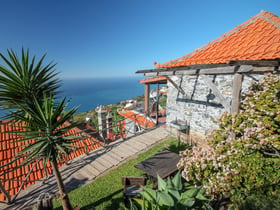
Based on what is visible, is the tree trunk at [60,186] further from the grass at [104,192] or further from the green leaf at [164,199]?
the green leaf at [164,199]

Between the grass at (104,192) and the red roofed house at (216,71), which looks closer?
the red roofed house at (216,71)

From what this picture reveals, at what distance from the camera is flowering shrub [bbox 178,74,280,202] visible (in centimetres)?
229

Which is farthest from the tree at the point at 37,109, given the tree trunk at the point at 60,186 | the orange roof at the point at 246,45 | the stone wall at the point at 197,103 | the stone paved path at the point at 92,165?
the stone wall at the point at 197,103

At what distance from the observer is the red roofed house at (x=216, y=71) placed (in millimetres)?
3393

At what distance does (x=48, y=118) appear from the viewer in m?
2.44

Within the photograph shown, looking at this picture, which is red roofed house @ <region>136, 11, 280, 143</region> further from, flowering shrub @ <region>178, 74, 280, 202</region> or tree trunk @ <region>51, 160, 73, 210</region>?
tree trunk @ <region>51, 160, 73, 210</region>

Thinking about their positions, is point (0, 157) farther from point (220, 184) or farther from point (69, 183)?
point (220, 184)

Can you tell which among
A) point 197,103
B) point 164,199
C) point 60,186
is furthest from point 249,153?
point 197,103

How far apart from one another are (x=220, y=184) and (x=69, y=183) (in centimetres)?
490

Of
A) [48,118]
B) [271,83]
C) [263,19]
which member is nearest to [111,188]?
[48,118]

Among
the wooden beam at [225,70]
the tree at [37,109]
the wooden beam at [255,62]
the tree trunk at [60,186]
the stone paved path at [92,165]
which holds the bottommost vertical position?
the stone paved path at [92,165]

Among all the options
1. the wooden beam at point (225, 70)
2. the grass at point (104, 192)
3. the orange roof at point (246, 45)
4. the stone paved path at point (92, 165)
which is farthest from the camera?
the stone paved path at point (92, 165)

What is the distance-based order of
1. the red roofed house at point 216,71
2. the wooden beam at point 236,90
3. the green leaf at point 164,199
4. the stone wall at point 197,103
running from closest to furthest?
the green leaf at point 164,199 → the wooden beam at point 236,90 → the red roofed house at point 216,71 → the stone wall at point 197,103

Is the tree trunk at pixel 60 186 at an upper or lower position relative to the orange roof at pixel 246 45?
lower
